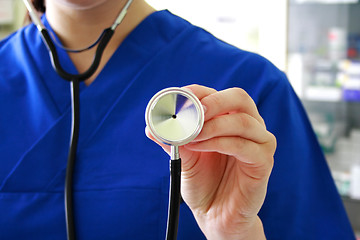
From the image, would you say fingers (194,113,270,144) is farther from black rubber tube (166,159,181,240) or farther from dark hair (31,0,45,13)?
dark hair (31,0,45,13)

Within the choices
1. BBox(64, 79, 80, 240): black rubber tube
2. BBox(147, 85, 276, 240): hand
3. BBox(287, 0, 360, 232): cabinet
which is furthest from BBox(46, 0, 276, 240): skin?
BBox(287, 0, 360, 232): cabinet

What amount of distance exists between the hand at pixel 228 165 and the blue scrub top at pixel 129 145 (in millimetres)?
Answer: 109

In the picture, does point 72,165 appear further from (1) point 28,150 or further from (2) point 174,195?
(2) point 174,195

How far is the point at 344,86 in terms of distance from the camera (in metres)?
1.95

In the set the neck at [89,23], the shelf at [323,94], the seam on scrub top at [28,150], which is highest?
the neck at [89,23]

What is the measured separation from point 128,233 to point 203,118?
325 mm

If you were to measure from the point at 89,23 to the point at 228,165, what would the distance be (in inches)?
16.3

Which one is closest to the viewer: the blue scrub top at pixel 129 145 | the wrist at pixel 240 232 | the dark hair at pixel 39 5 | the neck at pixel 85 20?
the wrist at pixel 240 232

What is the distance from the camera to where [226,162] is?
1.97 feet

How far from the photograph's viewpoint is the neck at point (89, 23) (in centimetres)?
81

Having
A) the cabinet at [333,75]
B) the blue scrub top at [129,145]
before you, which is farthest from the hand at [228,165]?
the cabinet at [333,75]

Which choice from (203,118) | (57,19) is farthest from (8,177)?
(203,118)

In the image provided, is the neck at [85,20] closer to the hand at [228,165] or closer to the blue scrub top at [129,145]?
the blue scrub top at [129,145]

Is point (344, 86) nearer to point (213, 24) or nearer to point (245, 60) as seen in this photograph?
point (213, 24)
